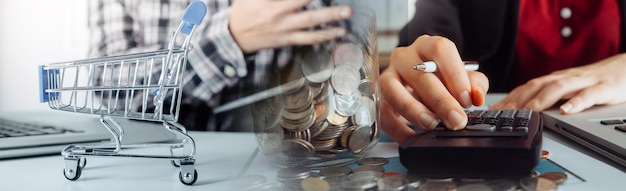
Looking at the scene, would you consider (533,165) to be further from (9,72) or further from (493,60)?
(9,72)

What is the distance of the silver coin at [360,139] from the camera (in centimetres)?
41

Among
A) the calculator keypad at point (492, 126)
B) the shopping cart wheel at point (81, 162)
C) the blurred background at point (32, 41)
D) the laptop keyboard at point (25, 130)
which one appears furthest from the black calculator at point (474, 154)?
the blurred background at point (32, 41)

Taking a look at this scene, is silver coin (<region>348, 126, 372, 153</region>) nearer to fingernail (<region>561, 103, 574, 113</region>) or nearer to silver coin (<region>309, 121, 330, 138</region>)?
silver coin (<region>309, 121, 330, 138</region>)

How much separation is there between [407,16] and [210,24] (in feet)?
0.93

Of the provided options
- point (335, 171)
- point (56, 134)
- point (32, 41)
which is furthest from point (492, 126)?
point (32, 41)

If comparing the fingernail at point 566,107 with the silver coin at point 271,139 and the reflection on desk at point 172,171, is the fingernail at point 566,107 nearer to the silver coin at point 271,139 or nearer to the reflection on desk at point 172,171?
the reflection on desk at point 172,171

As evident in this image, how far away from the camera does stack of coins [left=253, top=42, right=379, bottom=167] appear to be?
40 centimetres

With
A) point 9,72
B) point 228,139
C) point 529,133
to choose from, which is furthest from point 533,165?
point 9,72

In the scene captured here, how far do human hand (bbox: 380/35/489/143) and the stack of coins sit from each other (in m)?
0.05

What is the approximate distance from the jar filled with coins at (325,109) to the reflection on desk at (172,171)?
0.02 m

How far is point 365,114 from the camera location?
0.42 meters

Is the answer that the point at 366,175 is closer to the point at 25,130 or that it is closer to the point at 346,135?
the point at 346,135

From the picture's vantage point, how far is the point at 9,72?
0.73 m

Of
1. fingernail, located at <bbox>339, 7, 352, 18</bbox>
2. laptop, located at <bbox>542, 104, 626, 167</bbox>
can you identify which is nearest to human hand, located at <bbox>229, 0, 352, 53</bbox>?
fingernail, located at <bbox>339, 7, 352, 18</bbox>
